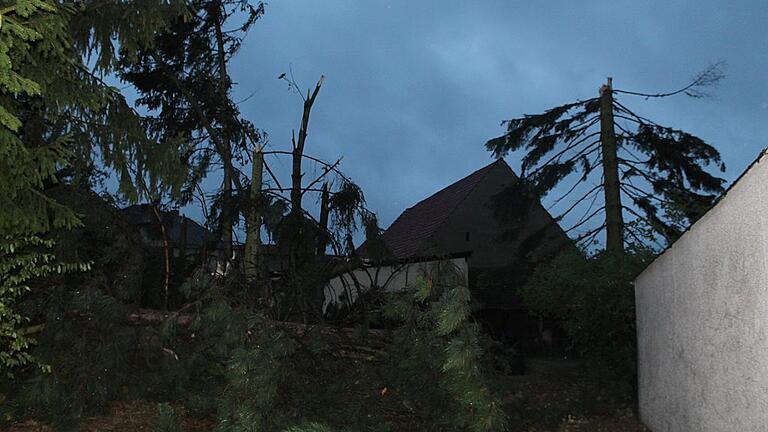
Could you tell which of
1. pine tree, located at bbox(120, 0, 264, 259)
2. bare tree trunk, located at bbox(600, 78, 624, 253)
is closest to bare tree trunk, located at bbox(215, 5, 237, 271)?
pine tree, located at bbox(120, 0, 264, 259)

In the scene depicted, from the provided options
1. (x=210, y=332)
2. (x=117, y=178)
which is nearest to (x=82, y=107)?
(x=117, y=178)

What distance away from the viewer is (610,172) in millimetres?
16969

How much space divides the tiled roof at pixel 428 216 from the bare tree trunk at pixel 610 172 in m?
6.20

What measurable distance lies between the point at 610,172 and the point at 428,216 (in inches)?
333

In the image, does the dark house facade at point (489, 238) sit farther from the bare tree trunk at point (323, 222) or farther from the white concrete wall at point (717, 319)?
the white concrete wall at point (717, 319)

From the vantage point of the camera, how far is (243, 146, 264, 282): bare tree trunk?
1177 cm

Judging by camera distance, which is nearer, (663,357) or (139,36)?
(139,36)

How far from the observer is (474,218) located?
22.9 meters

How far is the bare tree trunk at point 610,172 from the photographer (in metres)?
16.4

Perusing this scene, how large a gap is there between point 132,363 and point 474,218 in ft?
52.1

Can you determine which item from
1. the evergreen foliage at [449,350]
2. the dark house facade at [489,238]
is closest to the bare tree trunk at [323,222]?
the evergreen foliage at [449,350]

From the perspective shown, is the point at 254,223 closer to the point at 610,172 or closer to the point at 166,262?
the point at 166,262

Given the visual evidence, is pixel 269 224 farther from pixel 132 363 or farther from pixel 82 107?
pixel 82 107

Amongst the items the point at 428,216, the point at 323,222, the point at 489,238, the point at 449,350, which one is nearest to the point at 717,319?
the point at 449,350
